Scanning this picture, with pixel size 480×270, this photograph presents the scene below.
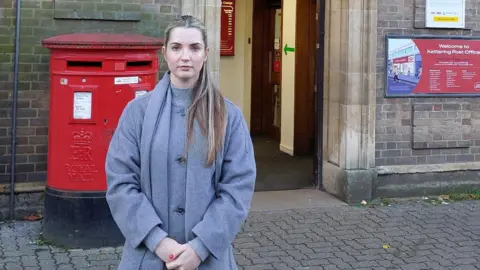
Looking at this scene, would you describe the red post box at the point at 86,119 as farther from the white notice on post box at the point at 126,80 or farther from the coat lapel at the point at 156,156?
the coat lapel at the point at 156,156

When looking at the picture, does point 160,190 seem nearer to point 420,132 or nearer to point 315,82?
point 420,132

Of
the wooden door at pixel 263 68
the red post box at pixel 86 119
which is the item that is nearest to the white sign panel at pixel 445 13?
the red post box at pixel 86 119

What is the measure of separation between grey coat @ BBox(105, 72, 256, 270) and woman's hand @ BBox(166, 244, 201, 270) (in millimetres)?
34

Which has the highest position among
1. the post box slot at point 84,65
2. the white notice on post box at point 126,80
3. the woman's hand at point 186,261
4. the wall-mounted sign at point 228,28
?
the wall-mounted sign at point 228,28

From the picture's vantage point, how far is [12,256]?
17.8ft

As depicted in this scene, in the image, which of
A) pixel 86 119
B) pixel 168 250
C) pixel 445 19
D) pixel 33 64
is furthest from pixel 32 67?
pixel 445 19

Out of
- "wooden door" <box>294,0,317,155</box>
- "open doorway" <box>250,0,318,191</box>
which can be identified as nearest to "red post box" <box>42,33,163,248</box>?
"open doorway" <box>250,0,318,191</box>

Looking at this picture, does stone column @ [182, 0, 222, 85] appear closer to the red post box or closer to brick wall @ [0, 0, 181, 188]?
brick wall @ [0, 0, 181, 188]

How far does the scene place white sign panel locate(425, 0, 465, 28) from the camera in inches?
310

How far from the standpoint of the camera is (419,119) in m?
7.88

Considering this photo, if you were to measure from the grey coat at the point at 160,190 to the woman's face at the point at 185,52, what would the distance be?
139 millimetres

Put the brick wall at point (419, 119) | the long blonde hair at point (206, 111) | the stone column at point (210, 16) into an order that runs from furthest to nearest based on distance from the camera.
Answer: the brick wall at point (419, 119), the stone column at point (210, 16), the long blonde hair at point (206, 111)

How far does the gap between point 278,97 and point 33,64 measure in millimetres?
6484

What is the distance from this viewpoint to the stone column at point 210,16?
6971 mm
